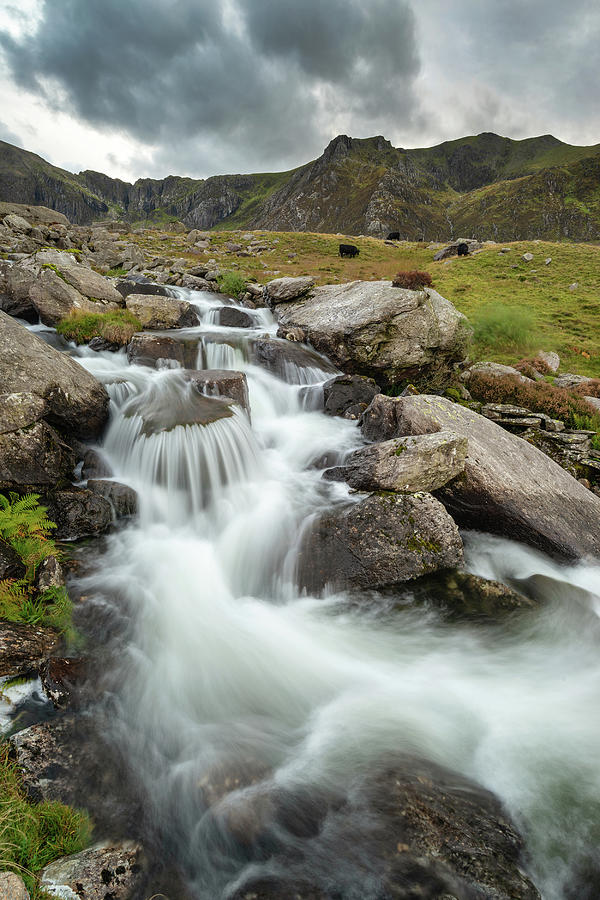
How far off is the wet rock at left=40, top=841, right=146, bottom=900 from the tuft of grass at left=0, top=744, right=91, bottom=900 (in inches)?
4.4

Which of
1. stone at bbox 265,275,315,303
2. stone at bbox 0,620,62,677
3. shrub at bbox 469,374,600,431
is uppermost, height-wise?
stone at bbox 265,275,315,303

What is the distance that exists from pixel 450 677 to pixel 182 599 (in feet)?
15.6

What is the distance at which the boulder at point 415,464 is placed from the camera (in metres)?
8.29

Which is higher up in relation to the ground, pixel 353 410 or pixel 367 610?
pixel 353 410

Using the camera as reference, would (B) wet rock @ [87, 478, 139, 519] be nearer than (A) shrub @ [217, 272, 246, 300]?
Yes

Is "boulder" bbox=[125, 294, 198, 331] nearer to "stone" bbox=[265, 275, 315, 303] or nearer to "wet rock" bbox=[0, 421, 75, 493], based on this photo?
"stone" bbox=[265, 275, 315, 303]

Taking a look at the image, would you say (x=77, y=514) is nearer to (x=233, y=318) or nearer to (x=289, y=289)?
(x=233, y=318)

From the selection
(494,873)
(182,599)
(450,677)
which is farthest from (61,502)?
(494,873)

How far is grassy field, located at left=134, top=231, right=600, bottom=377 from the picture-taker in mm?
20297

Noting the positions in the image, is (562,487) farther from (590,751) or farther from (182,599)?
(182,599)

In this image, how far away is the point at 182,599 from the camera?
7.22 metres

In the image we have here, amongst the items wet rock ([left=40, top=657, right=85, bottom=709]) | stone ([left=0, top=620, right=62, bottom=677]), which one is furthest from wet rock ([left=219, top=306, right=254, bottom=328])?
wet rock ([left=40, top=657, right=85, bottom=709])

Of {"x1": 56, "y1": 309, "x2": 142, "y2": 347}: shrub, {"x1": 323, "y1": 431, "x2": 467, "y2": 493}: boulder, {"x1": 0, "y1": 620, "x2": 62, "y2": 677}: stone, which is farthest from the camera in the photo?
{"x1": 56, "y1": 309, "x2": 142, "y2": 347}: shrub

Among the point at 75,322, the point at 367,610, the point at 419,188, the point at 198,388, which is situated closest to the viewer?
the point at 367,610
